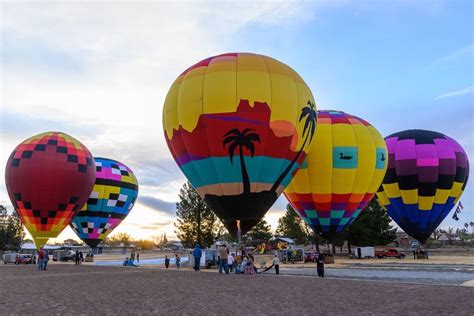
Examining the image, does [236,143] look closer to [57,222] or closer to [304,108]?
[304,108]

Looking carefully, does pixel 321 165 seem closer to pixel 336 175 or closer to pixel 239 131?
pixel 336 175

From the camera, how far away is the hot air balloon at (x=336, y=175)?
25.5 meters

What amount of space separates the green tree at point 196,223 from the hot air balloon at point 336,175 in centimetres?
2218

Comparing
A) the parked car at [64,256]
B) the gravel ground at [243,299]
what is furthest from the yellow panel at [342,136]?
the parked car at [64,256]

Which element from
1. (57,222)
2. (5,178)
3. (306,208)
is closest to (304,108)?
(306,208)

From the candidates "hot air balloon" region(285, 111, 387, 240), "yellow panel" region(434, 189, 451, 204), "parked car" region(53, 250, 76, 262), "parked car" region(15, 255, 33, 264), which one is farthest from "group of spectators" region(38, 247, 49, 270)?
"yellow panel" region(434, 189, 451, 204)

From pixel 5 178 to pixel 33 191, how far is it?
328 cm

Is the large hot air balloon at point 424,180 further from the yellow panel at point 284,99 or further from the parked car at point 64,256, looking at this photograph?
the parked car at point 64,256

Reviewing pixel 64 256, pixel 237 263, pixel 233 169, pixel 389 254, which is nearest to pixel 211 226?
pixel 64 256

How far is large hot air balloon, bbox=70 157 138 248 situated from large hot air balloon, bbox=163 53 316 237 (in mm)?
21392

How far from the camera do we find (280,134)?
63.3 ft

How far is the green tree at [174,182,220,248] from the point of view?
155 feet

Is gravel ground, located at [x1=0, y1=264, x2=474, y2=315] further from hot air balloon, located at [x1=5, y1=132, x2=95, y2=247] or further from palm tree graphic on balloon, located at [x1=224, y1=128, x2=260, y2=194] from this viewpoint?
hot air balloon, located at [x1=5, y1=132, x2=95, y2=247]

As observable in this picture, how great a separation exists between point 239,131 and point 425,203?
19.9 metres
